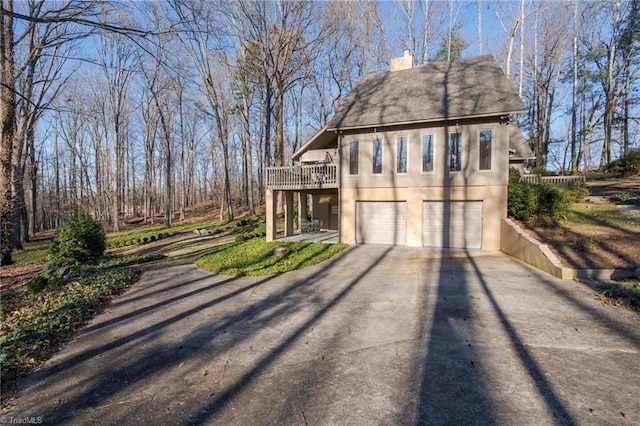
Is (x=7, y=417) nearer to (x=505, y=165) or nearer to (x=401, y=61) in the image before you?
(x=505, y=165)

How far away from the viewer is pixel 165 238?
21016 mm

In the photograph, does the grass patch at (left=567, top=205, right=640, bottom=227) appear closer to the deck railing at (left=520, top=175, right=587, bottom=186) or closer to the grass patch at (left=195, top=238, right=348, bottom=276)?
the deck railing at (left=520, top=175, right=587, bottom=186)

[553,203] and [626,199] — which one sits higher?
[626,199]

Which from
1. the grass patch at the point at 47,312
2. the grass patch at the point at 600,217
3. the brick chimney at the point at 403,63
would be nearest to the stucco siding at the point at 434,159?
the grass patch at the point at 600,217

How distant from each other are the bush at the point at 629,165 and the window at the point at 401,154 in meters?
16.7

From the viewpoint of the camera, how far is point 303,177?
48.6 ft

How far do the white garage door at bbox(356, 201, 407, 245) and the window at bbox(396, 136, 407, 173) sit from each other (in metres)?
1.37

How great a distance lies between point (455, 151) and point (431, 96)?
2772 mm

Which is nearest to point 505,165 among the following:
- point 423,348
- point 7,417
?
point 423,348

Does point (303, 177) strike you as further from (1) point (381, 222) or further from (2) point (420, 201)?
(2) point (420, 201)

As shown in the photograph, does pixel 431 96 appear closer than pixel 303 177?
Yes

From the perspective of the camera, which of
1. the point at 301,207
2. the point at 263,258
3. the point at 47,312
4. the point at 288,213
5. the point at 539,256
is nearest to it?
the point at 47,312

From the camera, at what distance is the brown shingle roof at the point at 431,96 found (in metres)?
11.8

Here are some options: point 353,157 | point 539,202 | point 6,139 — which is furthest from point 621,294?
point 6,139
